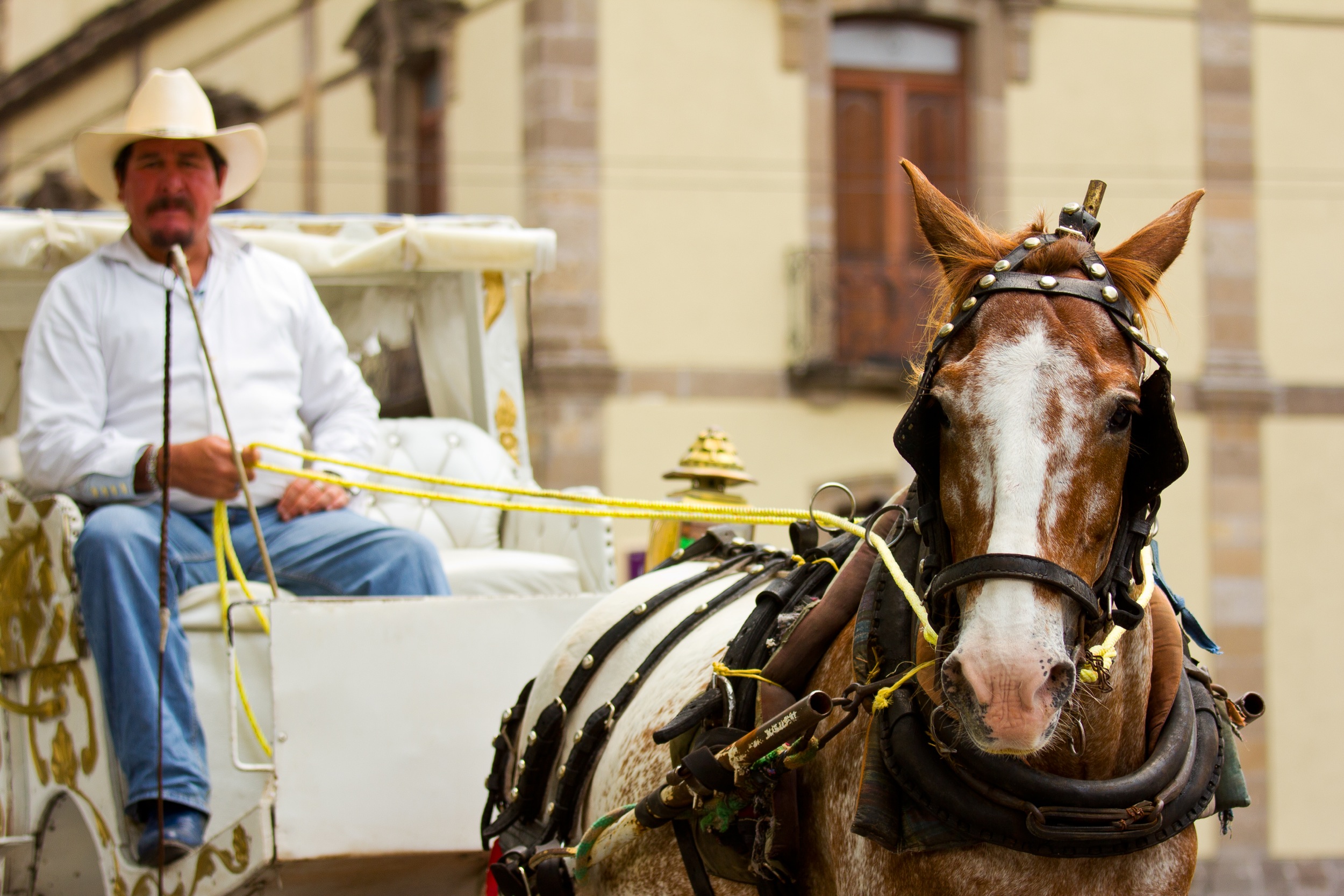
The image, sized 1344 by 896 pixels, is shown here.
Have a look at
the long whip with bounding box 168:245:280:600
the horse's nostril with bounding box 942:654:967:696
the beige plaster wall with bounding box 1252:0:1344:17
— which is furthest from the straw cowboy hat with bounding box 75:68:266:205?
the beige plaster wall with bounding box 1252:0:1344:17

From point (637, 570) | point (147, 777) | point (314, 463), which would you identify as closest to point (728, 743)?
point (147, 777)

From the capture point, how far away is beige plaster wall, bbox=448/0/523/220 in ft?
37.1

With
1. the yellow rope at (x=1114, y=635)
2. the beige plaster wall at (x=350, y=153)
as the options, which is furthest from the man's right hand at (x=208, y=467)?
the beige plaster wall at (x=350, y=153)

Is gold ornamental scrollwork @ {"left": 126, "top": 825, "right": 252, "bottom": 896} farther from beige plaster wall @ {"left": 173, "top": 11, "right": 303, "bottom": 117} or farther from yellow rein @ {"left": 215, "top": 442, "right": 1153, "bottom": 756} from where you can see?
beige plaster wall @ {"left": 173, "top": 11, "right": 303, "bottom": 117}

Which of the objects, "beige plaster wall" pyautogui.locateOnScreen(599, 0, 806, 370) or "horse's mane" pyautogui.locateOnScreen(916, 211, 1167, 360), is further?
"beige plaster wall" pyautogui.locateOnScreen(599, 0, 806, 370)

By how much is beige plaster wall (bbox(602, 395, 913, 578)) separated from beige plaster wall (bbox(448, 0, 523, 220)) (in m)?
1.86

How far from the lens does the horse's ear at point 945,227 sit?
2047 millimetres

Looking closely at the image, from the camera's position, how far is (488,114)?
1167 cm

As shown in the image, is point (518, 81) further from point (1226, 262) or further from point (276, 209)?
point (1226, 262)

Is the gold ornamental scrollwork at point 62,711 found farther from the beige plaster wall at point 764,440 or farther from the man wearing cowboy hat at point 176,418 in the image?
the beige plaster wall at point 764,440

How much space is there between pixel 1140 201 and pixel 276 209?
26.4 feet

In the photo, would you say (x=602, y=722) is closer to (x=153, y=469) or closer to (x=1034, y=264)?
(x=1034, y=264)

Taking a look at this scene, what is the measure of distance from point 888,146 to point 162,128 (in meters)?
8.78

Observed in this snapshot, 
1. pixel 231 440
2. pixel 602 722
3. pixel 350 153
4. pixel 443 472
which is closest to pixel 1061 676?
pixel 602 722
